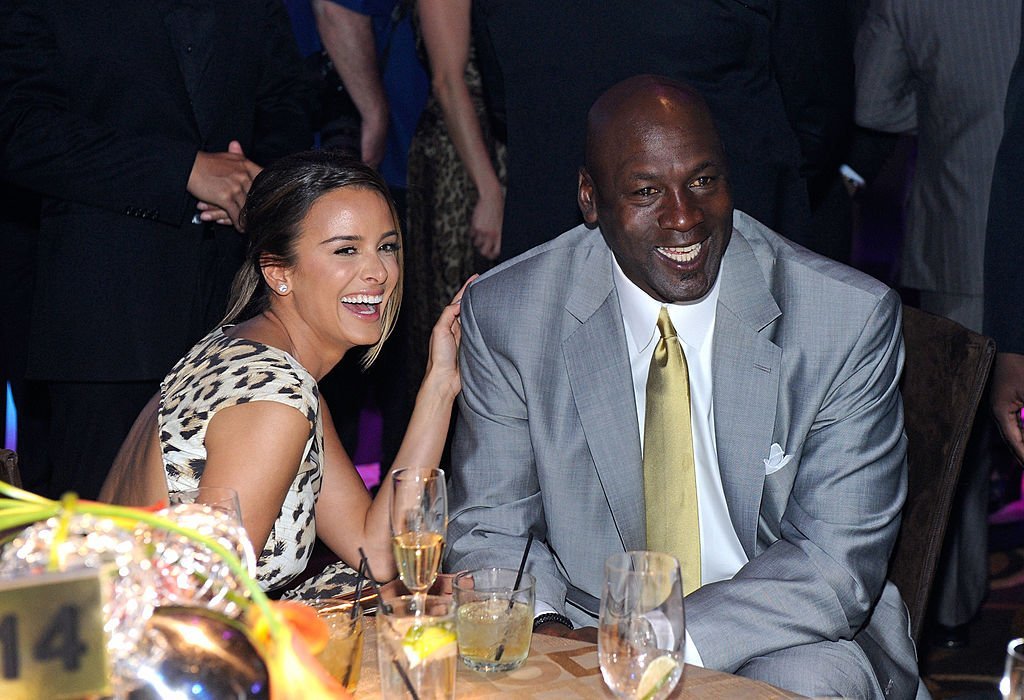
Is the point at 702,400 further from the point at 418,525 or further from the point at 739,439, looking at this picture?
the point at 418,525

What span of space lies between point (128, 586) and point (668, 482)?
139 centimetres

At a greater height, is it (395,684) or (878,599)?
(395,684)

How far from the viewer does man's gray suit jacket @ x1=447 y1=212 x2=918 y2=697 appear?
86.7 inches

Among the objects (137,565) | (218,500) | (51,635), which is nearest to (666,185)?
(218,500)

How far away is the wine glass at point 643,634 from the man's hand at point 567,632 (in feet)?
1.60

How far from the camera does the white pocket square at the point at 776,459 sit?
231 cm

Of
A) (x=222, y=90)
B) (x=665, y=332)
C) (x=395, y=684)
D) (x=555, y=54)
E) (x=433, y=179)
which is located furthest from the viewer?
(x=433, y=179)

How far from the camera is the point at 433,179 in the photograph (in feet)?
13.9

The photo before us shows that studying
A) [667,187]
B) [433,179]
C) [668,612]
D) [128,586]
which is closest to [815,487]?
[667,187]

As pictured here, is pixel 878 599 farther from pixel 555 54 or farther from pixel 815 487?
pixel 555 54

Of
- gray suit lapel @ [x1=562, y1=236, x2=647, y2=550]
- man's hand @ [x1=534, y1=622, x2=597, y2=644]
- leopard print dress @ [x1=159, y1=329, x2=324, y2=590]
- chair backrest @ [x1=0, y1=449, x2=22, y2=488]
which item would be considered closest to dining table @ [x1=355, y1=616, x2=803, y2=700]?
man's hand @ [x1=534, y1=622, x2=597, y2=644]

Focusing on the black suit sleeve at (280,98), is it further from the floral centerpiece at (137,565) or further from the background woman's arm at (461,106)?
the floral centerpiece at (137,565)

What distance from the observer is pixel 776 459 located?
2.32 meters

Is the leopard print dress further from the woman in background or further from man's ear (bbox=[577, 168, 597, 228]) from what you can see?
the woman in background
